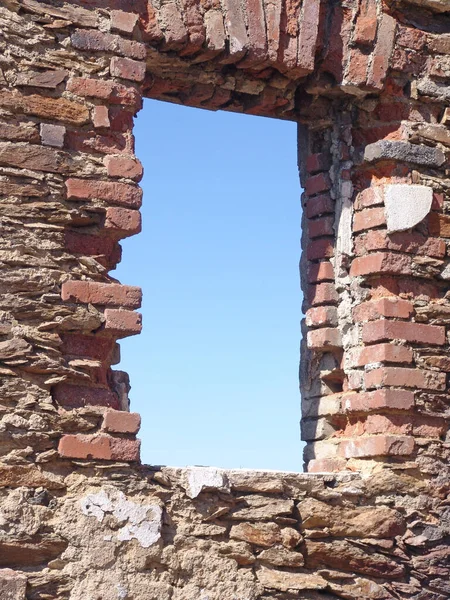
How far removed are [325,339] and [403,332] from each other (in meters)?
0.39

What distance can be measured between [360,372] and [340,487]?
0.57m

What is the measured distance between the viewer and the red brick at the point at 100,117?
4578 mm

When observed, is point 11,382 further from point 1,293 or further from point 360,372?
point 360,372

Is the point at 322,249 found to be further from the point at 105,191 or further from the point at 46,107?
the point at 46,107

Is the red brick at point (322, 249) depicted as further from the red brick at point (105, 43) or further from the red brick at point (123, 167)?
the red brick at point (105, 43)

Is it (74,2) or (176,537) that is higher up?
(74,2)

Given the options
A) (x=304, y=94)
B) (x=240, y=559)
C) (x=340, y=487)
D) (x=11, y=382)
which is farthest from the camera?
(x=304, y=94)

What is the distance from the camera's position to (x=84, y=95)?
4.57 metres

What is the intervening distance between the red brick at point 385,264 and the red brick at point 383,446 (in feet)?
2.59

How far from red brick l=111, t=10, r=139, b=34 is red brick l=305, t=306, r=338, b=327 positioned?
5.38ft

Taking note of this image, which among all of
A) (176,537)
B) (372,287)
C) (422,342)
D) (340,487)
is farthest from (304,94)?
(176,537)

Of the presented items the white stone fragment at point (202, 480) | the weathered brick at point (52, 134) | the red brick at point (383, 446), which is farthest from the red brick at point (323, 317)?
the weathered brick at point (52, 134)

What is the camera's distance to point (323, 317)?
5.26m

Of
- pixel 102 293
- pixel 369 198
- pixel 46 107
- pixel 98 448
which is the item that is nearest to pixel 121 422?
pixel 98 448
